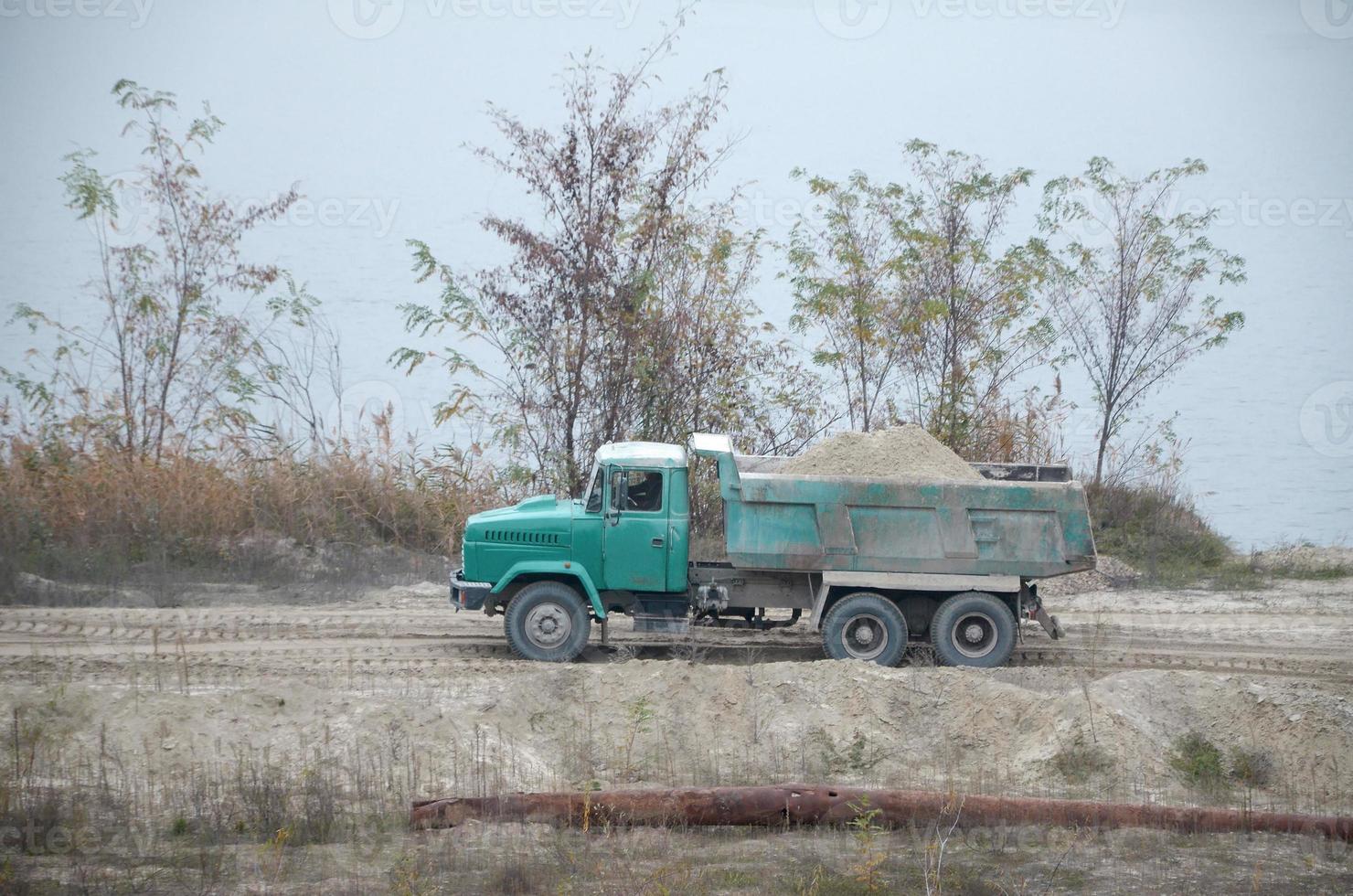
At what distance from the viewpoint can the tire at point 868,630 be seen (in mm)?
11742

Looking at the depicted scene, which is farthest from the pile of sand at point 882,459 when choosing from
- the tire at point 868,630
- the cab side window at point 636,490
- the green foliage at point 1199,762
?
the green foliage at point 1199,762

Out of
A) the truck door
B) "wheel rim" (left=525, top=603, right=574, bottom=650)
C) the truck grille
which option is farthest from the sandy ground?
the truck grille

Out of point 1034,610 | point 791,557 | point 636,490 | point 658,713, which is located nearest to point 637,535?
point 636,490

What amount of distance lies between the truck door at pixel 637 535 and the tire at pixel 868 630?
1663 mm

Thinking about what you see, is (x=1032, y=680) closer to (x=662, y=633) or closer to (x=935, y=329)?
(x=662, y=633)

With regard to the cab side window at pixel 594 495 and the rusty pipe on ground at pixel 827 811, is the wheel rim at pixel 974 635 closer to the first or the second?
the rusty pipe on ground at pixel 827 811

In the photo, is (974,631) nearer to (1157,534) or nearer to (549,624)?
(549,624)

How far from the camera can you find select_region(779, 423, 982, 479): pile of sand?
11789mm

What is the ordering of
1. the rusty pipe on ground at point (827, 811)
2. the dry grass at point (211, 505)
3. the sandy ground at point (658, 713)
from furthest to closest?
the dry grass at point (211, 505), the sandy ground at point (658, 713), the rusty pipe on ground at point (827, 811)

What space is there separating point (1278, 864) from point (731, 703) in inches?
168

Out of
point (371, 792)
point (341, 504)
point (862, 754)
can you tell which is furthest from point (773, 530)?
point (341, 504)

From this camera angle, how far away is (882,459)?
11844 millimetres

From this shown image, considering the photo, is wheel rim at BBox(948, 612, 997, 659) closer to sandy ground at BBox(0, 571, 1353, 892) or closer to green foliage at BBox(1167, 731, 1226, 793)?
sandy ground at BBox(0, 571, 1353, 892)

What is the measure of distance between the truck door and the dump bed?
0.69 meters
